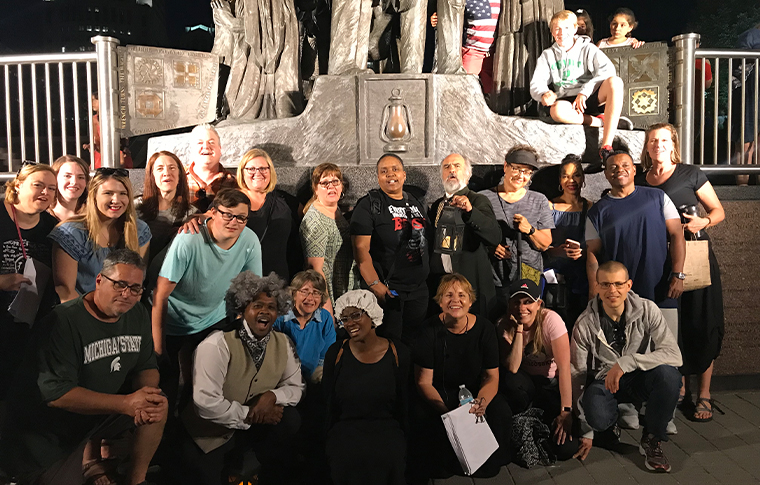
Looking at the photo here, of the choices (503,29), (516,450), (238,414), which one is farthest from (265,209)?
(503,29)

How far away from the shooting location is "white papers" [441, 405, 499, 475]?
12.1ft

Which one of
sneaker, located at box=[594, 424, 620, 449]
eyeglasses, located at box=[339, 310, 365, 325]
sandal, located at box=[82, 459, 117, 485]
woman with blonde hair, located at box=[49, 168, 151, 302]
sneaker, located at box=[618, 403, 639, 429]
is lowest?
sneaker, located at box=[594, 424, 620, 449]

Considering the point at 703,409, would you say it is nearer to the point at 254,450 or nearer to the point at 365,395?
the point at 365,395

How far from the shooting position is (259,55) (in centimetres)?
611

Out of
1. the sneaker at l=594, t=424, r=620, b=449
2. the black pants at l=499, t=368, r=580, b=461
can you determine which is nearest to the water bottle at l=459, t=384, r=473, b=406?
the black pants at l=499, t=368, r=580, b=461

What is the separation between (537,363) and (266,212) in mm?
1846

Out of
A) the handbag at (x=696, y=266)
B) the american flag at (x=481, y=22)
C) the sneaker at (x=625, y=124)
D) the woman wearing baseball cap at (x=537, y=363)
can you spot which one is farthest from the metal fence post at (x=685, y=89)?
the woman wearing baseball cap at (x=537, y=363)

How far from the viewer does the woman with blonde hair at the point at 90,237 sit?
3447mm

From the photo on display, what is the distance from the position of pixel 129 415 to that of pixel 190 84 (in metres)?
3.35

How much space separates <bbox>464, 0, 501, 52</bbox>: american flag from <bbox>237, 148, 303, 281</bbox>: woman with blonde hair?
2839mm

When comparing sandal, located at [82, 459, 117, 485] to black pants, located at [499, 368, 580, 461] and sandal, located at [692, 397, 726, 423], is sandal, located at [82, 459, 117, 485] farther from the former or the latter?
sandal, located at [692, 397, 726, 423]

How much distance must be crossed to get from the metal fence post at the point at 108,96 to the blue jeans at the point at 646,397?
4137mm

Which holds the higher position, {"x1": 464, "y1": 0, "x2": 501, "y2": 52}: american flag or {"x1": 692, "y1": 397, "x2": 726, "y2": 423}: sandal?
{"x1": 464, "y1": 0, "x2": 501, "y2": 52}: american flag

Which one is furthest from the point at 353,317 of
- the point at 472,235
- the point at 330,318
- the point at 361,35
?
the point at 361,35
